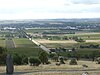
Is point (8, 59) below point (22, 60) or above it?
above

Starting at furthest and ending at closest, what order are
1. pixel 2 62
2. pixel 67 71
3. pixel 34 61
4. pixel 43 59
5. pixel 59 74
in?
pixel 43 59 → pixel 2 62 → pixel 34 61 → pixel 67 71 → pixel 59 74

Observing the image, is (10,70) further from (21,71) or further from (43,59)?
(43,59)

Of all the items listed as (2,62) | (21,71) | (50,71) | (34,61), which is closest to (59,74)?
(50,71)

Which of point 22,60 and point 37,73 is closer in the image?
point 37,73

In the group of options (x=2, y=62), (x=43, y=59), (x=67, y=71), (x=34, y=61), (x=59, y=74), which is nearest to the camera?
(x=59, y=74)

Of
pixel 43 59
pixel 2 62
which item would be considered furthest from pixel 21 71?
pixel 43 59

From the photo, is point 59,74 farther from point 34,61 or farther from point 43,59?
point 43,59

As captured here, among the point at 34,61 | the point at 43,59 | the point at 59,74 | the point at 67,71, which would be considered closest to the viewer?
the point at 59,74

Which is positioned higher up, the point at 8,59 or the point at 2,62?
the point at 8,59

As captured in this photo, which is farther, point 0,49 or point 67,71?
point 0,49
